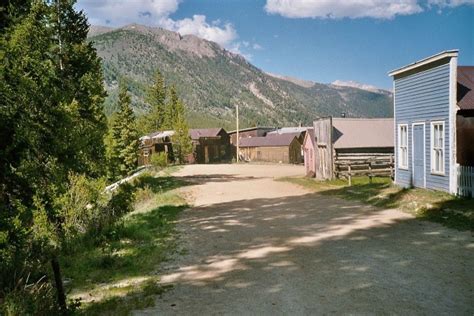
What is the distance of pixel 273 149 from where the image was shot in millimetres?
66188

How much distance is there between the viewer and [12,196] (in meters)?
7.74

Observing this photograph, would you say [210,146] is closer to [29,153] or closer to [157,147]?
[157,147]

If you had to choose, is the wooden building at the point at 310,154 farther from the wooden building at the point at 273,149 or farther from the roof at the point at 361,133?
the wooden building at the point at 273,149

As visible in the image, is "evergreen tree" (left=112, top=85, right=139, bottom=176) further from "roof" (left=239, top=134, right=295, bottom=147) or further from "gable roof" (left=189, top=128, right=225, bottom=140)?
"gable roof" (left=189, top=128, right=225, bottom=140)

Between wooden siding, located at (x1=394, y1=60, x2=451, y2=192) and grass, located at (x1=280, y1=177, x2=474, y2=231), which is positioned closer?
grass, located at (x1=280, y1=177, x2=474, y2=231)

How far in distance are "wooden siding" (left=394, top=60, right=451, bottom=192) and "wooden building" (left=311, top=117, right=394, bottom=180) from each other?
8059 mm

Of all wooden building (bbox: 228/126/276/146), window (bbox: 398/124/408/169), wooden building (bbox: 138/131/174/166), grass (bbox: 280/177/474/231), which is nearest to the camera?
grass (bbox: 280/177/474/231)

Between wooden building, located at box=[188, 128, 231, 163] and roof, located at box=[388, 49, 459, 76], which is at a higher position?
roof, located at box=[388, 49, 459, 76]

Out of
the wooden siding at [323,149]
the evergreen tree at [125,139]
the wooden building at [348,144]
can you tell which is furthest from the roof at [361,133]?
the evergreen tree at [125,139]

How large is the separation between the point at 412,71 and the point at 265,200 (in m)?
9.12

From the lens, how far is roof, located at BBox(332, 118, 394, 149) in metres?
29.8

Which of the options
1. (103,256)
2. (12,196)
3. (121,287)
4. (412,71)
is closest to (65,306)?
(121,287)

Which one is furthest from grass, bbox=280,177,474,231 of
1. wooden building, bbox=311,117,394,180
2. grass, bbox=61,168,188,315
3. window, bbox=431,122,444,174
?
grass, bbox=61,168,188,315

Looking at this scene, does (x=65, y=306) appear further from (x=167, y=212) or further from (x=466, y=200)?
(x=466, y=200)
